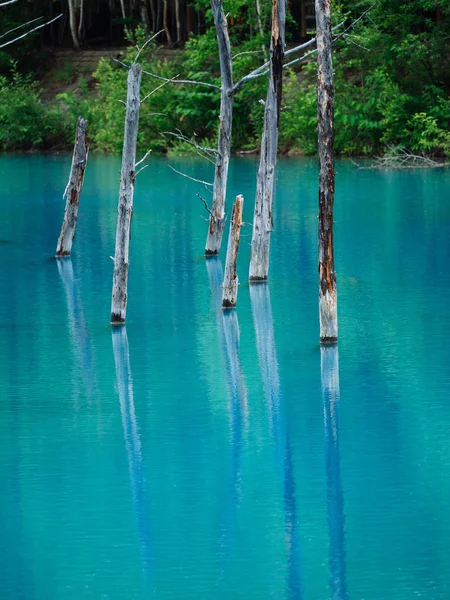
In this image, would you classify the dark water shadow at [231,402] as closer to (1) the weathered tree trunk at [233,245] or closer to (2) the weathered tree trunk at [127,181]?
(1) the weathered tree trunk at [233,245]

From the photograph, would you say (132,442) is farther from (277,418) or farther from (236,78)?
(236,78)

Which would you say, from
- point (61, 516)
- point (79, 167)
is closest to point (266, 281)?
point (79, 167)

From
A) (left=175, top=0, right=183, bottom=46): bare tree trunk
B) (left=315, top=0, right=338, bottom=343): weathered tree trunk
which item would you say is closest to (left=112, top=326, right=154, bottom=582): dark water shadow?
(left=315, top=0, right=338, bottom=343): weathered tree trunk

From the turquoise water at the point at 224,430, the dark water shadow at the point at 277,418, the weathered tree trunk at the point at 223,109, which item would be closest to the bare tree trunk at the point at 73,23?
the turquoise water at the point at 224,430

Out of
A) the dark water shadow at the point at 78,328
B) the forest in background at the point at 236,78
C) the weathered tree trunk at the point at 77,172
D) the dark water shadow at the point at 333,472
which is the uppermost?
the forest in background at the point at 236,78

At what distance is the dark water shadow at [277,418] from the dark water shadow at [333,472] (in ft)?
0.90

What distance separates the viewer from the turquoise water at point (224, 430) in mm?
9047

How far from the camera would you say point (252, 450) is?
11844mm

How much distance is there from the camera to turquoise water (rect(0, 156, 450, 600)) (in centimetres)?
905

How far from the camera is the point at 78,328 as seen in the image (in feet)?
56.5

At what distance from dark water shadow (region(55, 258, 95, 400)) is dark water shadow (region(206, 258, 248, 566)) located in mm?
1696

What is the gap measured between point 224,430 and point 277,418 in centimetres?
72

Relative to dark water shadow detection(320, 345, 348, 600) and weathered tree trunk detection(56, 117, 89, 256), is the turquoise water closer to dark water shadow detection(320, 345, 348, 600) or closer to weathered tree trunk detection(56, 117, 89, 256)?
dark water shadow detection(320, 345, 348, 600)

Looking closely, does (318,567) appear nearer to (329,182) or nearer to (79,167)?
(329,182)
